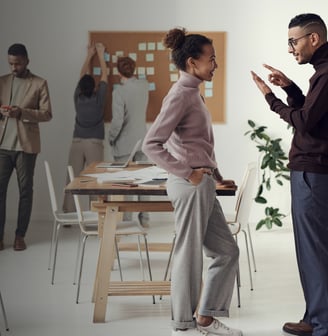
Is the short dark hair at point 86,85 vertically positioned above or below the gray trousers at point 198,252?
above

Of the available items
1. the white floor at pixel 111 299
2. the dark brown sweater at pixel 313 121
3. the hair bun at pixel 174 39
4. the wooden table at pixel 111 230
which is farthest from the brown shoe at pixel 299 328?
the hair bun at pixel 174 39

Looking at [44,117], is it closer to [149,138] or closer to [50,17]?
[50,17]

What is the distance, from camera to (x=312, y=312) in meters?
3.94

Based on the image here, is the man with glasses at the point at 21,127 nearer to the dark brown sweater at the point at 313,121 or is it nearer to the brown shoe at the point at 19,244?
the brown shoe at the point at 19,244

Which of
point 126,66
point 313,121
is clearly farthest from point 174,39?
point 126,66

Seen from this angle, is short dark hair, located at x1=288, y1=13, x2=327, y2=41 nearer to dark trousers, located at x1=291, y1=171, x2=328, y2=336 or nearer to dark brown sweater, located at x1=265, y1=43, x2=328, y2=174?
dark brown sweater, located at x1=265, y1=43, x2=328, y2=174

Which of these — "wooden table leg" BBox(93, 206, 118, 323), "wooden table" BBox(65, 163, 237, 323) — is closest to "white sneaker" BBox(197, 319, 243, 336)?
"wooden table" BBox(65, 163, 237, 323)

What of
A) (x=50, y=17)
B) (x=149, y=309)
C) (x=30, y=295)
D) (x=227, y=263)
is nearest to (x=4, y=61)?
(x=50, y=17)

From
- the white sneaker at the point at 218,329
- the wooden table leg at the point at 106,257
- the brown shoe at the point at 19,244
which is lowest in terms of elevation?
the brown shoe at the point at 19,244

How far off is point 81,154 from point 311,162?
3879 mm

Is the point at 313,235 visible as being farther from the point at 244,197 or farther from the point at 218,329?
the point at 244,197

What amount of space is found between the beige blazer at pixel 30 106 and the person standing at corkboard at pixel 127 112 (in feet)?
3.09

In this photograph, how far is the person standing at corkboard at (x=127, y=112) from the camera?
23.4 feet

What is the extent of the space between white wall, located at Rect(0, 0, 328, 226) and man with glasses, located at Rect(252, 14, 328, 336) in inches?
145
